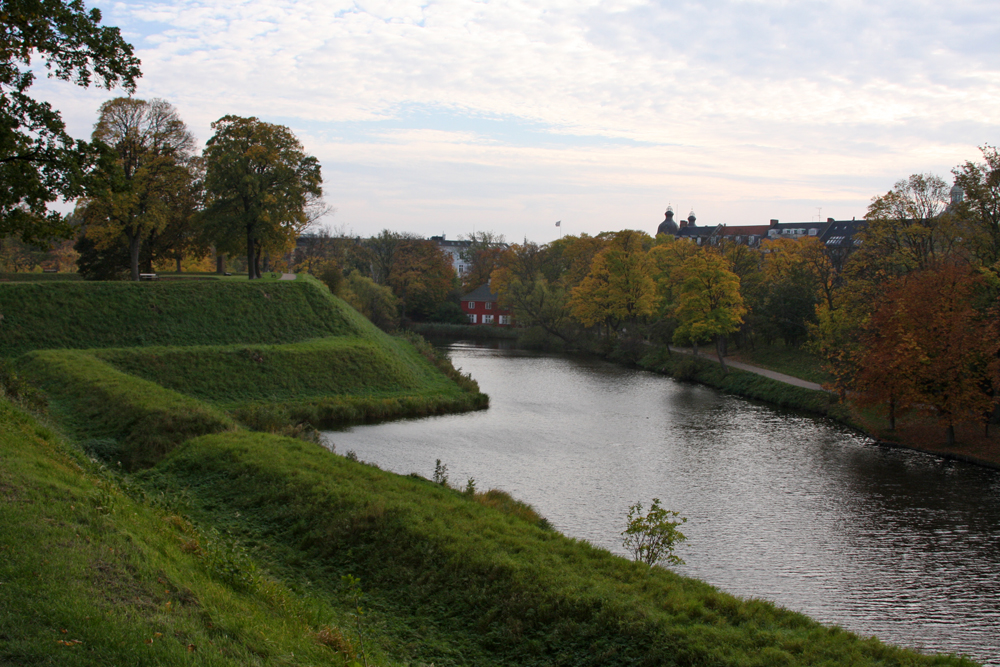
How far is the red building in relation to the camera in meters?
84.4

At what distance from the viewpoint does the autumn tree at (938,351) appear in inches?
971

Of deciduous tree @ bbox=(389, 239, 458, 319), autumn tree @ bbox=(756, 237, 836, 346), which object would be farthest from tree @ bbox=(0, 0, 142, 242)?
deciduous tree @ bbox=(389, 239, 458, 319)

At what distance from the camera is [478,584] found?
400 inches

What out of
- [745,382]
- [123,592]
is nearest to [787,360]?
[745,382]

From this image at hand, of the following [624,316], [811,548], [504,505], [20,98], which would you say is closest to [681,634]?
[504,505]

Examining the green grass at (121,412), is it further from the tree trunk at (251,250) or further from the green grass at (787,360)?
the green grass at (787,360)

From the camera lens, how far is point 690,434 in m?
27.7

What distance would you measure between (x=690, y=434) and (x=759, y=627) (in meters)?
19.2

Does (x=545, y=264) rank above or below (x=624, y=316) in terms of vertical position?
above

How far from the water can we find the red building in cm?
4996

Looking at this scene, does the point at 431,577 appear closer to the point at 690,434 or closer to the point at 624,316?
the point at 690,434

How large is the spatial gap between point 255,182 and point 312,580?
32313 mm

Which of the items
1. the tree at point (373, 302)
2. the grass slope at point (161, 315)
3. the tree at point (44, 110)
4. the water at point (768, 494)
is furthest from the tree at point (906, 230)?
the tree at point (373, 302)

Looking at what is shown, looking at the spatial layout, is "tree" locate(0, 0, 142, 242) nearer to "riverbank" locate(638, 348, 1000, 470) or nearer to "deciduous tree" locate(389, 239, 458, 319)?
"riverbank" locate(638, 348, 1000, 470)
